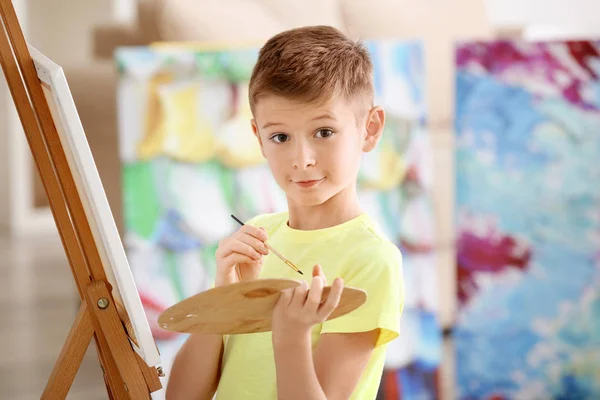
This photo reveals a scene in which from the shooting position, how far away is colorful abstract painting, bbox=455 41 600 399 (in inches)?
112

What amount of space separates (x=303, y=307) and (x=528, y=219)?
1861mm

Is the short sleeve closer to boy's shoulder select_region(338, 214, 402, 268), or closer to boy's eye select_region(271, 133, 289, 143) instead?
boy's shoulder select_region(338, 214, 402, 268)

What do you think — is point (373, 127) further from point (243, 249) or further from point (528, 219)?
point (528, 219)

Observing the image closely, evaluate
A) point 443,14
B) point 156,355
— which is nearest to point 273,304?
point 156,355

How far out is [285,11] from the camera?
381cm

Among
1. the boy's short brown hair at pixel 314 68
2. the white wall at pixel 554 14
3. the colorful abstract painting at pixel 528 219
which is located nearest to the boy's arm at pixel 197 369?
the boy's short brown hair at pixel 314 68

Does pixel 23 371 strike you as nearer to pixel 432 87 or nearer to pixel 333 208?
pixel 432 87

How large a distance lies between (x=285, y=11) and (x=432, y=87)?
639mm

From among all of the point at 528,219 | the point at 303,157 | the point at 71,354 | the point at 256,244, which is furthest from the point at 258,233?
the point at 528,219

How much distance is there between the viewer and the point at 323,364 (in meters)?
1.25

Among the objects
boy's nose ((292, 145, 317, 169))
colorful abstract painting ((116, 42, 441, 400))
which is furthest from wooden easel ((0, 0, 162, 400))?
colorful abstract painting ((116, 42, 441, 400))

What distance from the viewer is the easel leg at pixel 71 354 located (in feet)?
4.59

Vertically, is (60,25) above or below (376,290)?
above

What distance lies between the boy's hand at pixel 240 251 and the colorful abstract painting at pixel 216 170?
1451 millimetres
